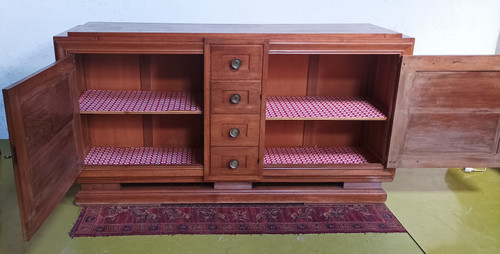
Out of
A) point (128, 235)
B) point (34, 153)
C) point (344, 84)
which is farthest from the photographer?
point (344, 84)

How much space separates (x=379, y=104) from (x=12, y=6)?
8.17 feet

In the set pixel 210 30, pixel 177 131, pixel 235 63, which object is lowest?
pixel 177 131

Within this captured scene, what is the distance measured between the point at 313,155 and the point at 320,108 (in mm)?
347

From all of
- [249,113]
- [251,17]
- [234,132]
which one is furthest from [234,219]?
[251,17]

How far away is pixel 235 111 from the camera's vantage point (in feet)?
6.84

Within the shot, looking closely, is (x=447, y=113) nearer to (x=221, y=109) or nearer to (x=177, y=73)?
(x=221, y=109)

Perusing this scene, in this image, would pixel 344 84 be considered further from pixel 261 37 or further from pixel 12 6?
pixel 12 6

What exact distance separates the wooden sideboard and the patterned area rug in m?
0.06

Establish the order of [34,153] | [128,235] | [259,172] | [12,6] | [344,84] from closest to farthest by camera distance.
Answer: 1. [34,153]
2. [128,235]
3. [259,172]
4. [344,84]
5. [12,6]

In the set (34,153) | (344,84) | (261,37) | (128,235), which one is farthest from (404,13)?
(34,153)

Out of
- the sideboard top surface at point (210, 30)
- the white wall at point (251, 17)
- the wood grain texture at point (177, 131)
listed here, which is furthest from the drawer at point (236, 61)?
the white wall at point (251, 17)

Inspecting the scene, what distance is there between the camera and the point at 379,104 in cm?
233

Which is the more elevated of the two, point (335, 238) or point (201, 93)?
point (201, 93)

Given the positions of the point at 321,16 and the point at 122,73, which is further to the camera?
the point at 321,16
